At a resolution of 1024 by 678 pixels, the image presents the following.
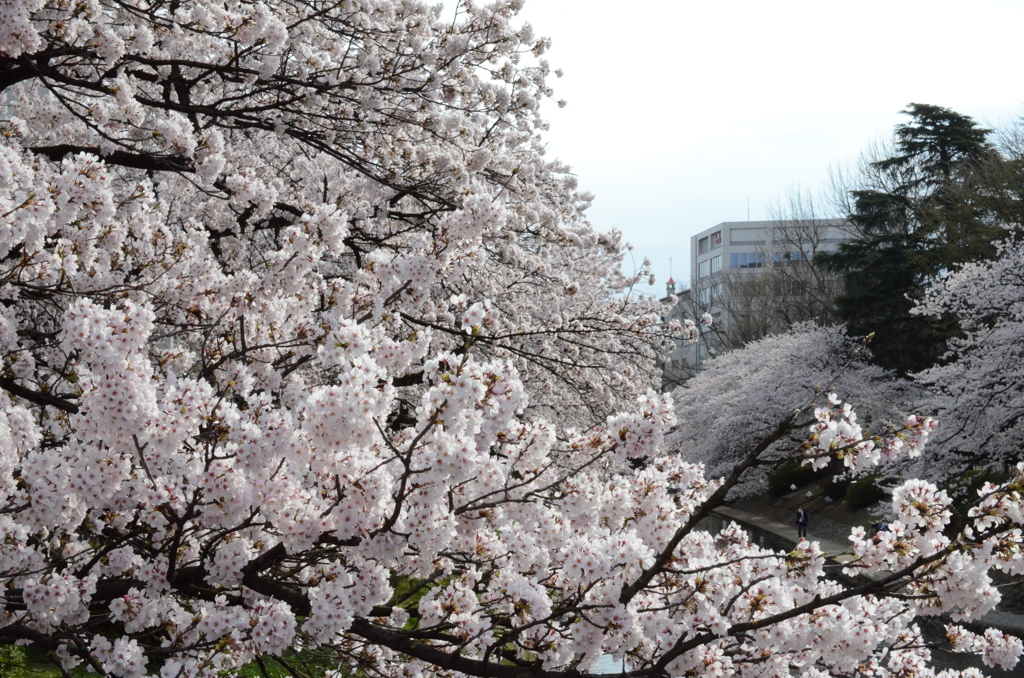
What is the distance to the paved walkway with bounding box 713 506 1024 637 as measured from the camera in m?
15.2

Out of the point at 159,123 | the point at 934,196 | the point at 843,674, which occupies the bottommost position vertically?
the point at 843,674

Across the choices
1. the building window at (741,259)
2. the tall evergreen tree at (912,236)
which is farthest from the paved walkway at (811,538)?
the building window at (741,259)

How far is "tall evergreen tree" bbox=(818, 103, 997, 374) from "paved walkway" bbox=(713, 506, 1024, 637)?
6.72m

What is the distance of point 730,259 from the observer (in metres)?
82.7

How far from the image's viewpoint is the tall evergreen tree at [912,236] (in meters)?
28.2

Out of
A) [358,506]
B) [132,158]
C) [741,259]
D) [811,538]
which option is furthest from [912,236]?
[741,259]

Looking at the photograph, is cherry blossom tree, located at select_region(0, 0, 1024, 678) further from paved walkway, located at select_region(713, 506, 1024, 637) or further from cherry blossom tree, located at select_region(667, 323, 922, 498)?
cherry blossom tree, located at select_region(667, 323, 922, 498)

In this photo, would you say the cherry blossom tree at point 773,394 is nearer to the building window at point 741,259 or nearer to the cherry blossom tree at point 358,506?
the cherry blossom tree at point 358,506

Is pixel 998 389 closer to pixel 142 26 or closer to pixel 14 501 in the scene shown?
pixel 142 26

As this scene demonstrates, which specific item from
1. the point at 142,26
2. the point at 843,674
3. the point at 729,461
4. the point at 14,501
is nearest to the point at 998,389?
the point at 729,461

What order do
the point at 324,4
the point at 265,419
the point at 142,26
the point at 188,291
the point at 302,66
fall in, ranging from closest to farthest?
the point at 265,419 → the point at 188,291 → the point at 142,26 → the point at 324,4 → the point at 302,66

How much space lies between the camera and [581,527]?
4.14 meters

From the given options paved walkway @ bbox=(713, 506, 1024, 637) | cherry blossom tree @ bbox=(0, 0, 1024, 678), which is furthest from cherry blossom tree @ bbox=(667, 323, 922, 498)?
cherry blossom tree @ bbox=(0, 0, 1024, 678)

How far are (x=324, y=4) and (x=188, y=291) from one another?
11.2 ft
